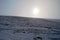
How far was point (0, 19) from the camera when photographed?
1.01 metres

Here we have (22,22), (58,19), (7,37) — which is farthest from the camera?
(58,19)

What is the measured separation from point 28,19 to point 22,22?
9 centimetres

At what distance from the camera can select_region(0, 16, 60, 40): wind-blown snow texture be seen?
956 mm

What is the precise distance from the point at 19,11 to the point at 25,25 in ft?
0.68

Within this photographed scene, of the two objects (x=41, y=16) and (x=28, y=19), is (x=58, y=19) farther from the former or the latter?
(x=28, y=19)

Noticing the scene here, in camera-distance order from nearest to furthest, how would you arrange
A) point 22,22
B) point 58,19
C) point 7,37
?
1. point 7,37
2. point 22,22
3. point 58,19

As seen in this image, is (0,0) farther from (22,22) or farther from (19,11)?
(22,22)

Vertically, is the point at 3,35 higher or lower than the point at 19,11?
lower

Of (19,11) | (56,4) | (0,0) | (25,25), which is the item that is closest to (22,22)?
(25,25)

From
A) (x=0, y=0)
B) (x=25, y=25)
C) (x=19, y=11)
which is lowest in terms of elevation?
(x=25, y=25)

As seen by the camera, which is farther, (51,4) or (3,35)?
(51,4)

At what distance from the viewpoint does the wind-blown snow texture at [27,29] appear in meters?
0.96

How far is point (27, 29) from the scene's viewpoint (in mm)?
1012

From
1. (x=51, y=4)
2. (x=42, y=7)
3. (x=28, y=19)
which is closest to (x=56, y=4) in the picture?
(x=51, y=4)
